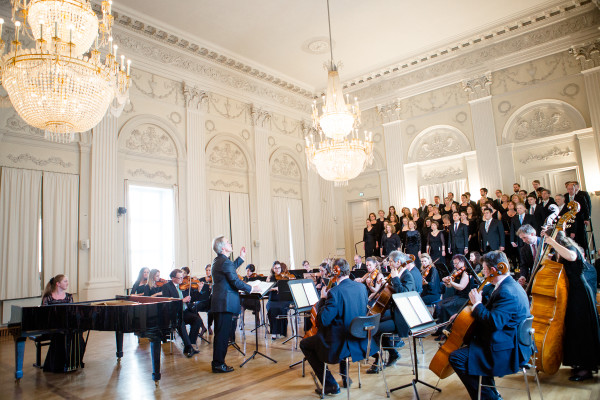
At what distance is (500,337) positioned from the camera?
3.05m

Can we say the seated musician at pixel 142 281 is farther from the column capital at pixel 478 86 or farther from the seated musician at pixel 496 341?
the column capital at pixel 478 86

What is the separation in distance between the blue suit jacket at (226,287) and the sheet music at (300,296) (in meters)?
0.63

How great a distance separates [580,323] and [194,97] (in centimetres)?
985

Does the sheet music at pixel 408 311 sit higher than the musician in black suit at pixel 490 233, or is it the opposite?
the musician in black suit at pixel 490 233

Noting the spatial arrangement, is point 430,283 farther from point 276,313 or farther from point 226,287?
point 226,287

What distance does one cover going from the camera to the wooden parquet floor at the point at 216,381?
3.81 metres

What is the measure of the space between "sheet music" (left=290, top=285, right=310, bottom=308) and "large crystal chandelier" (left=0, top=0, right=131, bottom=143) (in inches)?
133

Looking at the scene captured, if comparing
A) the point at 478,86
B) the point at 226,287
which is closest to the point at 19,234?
the point at 226,287

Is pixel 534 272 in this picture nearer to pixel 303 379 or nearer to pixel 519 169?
pixel 303 379

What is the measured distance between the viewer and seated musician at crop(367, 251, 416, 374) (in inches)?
177

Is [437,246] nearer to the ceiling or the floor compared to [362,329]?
nearer to the ceiling

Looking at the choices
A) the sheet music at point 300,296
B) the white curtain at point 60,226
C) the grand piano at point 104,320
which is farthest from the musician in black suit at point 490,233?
the white curtain at point 60,226

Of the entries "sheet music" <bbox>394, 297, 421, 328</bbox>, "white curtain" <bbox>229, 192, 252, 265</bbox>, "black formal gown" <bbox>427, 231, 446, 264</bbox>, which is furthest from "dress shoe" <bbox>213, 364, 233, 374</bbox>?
"white curtain" <bbox>229, 192, 252, 265</bbox>

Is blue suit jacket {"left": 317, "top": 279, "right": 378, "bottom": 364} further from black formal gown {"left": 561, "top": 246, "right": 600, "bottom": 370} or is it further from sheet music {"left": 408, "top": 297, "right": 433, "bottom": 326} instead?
black formal gown {"left": 561, "top": 246, "right": 600, "bottom": 370}
